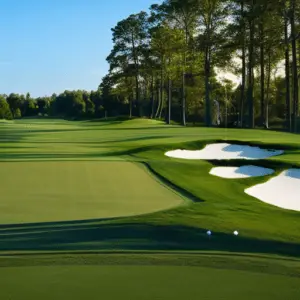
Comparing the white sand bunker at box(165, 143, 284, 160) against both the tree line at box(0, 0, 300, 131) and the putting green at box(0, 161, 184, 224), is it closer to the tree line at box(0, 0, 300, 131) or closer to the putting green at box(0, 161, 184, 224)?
the putting green at box(0, 161, 184, 224)

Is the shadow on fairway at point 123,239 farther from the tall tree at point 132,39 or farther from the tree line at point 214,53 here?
the tall tree at point 132,39

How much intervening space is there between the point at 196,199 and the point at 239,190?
2162 millimetres

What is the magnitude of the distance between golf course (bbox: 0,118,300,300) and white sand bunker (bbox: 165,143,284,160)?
5289 mm

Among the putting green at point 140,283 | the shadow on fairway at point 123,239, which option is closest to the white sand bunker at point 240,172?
the shadow on fairway at point 123,239

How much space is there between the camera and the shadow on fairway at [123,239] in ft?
24.0

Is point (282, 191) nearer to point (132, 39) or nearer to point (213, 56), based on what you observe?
point (213, 56)

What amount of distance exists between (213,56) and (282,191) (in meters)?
35.2

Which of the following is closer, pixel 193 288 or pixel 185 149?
pixel 193 288

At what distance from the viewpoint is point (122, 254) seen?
691 cm

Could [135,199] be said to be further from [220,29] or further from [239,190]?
[220,29]

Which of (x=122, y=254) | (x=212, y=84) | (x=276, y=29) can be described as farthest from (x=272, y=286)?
(x=212, y=84)

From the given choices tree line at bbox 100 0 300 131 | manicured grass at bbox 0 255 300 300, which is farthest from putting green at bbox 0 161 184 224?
tree line at bbox 100 0 300 131

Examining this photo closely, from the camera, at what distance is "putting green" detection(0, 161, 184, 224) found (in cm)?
947

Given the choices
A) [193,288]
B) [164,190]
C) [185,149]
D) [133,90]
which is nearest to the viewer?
[193,288]
